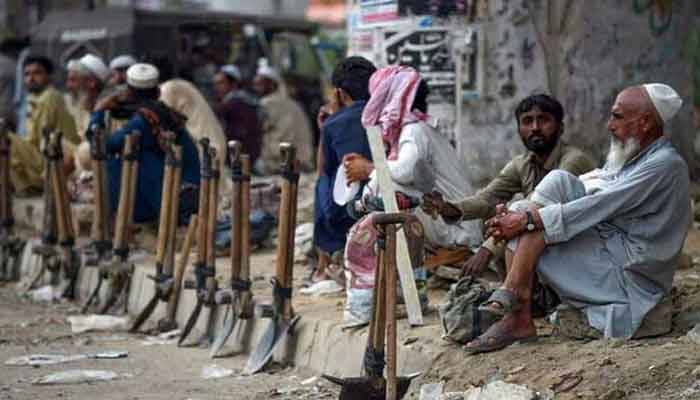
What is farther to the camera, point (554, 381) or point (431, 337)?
point (431, 337)

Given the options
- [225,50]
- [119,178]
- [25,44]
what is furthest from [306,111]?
[119,178]

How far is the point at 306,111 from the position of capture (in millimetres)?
18062

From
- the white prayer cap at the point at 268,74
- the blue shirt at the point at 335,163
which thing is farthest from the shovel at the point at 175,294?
→ the white prayer cap at the point at 268,74

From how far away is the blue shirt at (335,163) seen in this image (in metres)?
8.17

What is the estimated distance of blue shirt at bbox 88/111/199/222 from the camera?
404 inches

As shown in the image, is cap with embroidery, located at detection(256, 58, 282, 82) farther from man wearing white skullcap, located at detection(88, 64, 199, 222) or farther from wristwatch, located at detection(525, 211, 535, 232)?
wristwatch, located at detection(525, 211, 535, 232)

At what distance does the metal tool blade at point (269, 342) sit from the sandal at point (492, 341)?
5.16 feet

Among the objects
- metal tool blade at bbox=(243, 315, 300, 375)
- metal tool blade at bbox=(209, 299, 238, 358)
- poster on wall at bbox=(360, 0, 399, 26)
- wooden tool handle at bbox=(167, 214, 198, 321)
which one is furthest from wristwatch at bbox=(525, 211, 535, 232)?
poster on wall at bbox=(360, 0, 399, 26)

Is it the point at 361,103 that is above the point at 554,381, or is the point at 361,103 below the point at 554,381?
above

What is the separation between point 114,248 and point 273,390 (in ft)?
9.29

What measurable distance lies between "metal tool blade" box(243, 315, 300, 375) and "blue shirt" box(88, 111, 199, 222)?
2.68 metres

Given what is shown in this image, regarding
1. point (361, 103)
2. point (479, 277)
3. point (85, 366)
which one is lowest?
point (85, 366)

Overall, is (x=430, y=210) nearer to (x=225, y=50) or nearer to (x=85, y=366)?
(x=85, y=366)

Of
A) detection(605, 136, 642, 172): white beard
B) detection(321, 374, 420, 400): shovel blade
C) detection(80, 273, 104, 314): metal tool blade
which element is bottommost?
detection(80, 273, 104, 314): metal tool blade
